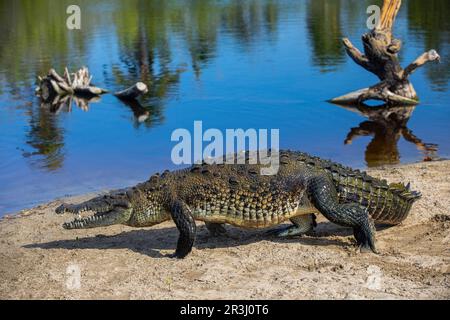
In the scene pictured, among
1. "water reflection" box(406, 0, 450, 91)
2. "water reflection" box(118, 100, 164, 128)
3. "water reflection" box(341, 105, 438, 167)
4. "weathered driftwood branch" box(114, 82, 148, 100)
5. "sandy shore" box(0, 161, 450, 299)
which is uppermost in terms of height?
"water reflection" box(406, 0, 450, 91)

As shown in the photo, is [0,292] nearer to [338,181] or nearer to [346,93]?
[338,181]

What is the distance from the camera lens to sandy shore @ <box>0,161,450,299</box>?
654 cm

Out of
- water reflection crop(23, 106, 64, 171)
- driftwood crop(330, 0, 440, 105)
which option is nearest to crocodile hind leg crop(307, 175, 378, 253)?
water reflection crop(23, 106, 64, 171)

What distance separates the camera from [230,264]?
7.29 meters

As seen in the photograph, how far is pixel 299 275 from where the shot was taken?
22.5ft

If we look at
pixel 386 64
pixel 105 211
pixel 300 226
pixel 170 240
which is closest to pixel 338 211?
pixel 300 226

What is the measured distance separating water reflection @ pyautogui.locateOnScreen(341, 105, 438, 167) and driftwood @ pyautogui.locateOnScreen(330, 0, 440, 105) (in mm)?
272

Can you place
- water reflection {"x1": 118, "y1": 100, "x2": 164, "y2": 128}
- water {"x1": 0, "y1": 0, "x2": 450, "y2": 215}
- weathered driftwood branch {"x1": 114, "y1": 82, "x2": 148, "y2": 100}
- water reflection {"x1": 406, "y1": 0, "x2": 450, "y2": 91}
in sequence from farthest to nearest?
water reflection {"x1": 406, "y1": 0, "x2": 450, "y2": 91}, weathered driftwood branch {"x1": 114, "y1": 82, "x2": 148, "y2": 100}, water reflection {"x1": 118, "y1": 100, "x2": 164, "y2": 128}, water {"x1": 0, "y1": 0, "x2": 450, "y2": 215}

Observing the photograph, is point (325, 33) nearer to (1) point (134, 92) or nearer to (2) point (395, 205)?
(1) point (134, 92)

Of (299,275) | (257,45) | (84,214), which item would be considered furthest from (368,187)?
(257,45)

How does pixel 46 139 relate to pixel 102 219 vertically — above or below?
below

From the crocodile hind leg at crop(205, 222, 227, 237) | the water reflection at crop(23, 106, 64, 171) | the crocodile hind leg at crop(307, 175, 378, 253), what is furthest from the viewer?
the water reflection at crop(23, 106, 64, 171)

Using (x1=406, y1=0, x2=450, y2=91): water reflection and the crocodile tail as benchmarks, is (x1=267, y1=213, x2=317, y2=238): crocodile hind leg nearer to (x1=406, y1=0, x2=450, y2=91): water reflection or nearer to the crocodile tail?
the crocodile tail

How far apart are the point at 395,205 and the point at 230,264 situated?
199cm
